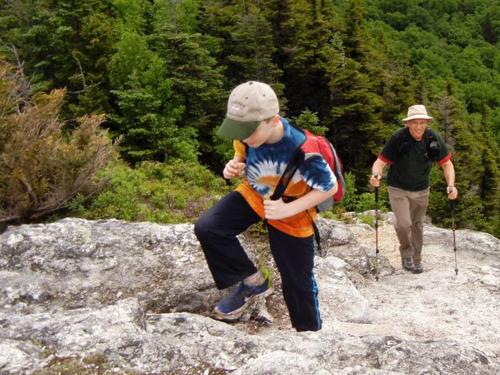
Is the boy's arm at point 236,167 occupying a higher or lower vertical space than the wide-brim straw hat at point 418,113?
higher

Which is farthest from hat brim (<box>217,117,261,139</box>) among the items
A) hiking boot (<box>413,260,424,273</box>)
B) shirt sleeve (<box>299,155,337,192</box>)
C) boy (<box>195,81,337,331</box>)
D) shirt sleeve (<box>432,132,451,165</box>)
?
hiking boot (<box>413,260,424,273</box>)

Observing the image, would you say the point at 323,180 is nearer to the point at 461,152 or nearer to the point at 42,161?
the point at 42,161

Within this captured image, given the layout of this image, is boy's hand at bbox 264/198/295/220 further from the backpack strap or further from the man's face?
the man's face

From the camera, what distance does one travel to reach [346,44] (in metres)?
31.8

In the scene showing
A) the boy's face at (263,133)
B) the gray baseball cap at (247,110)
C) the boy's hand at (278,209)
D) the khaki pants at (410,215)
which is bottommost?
the khaki pants at (410,215)

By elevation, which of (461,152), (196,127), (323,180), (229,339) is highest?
(323,180)

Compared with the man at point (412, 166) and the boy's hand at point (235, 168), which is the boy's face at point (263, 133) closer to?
the boy's hand at point (235, 168)

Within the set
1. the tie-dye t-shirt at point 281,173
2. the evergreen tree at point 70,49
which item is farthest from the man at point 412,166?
the evergreen tree at point 70,49

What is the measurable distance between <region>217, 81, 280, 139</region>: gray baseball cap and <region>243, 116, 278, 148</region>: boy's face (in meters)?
0.04

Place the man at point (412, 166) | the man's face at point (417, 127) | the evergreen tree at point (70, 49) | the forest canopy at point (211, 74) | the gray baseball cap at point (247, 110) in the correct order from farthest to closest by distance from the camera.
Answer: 1. the evergreen tree at point (70, 49)
2. the forest canopy at point (211, 74)
3. the man at point (412, 166)
4. the man's face at point (417, 127)
5. the gray baseball cap at point (247, 110)

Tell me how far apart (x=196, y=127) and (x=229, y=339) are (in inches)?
843

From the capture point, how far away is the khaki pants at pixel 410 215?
7297mm

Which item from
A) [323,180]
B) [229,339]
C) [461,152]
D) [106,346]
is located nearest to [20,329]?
[106,346]

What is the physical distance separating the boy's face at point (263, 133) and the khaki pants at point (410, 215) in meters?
4.50
